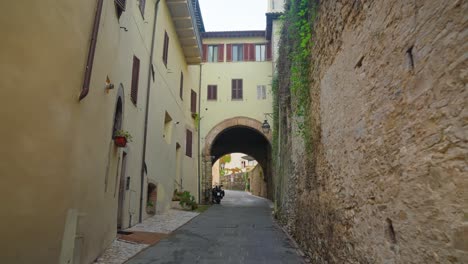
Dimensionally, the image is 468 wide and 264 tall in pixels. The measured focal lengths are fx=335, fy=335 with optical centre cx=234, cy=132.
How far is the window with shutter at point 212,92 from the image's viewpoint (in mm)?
18719

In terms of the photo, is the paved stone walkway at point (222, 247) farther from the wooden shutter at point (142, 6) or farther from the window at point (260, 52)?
the window at point (260, 52)

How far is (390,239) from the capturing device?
2.77 metres

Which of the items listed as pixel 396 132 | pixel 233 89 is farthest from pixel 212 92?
pixel 396 132

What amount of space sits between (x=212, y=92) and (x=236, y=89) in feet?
4.44

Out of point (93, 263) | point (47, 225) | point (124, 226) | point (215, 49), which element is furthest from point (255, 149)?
point (47, 225)

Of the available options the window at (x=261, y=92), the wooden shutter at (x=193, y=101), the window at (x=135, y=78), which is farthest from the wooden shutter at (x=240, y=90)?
the window at (x=135, y=78)

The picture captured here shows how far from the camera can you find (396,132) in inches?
106

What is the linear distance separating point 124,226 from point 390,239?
6.56 metres

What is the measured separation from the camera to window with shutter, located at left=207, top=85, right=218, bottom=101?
18.7 m

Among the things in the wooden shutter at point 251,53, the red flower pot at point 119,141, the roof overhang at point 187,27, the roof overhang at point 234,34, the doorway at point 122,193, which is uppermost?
the roof overhang at point 234,34

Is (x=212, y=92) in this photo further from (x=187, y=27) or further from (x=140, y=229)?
(x=140, y=229)

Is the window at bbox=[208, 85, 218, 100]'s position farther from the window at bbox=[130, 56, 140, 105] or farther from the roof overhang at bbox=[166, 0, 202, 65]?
the window at bbox=[130, 56, 140, 105]

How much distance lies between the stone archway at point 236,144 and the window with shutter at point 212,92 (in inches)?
60.3

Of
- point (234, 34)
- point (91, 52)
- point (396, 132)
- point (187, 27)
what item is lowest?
point (396, 132)
